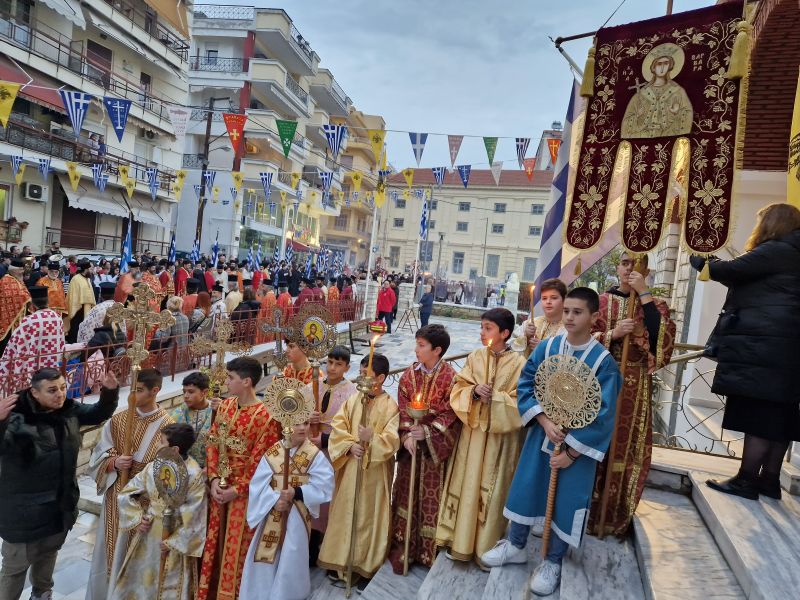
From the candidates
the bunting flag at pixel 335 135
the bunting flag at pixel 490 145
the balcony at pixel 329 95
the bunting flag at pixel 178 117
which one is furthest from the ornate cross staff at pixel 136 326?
the balcony at pixel 329 95

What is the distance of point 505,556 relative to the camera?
332 centimetres

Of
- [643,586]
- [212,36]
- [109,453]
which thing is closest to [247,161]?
[212,36]

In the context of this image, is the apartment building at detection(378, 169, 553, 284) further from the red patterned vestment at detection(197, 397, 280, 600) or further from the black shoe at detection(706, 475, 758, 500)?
the red patterned vestment at detection(197, 397, 280, 600)

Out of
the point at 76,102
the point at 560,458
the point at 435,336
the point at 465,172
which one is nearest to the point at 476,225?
the point at 465,172

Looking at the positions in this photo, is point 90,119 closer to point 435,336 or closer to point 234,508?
point 234,508

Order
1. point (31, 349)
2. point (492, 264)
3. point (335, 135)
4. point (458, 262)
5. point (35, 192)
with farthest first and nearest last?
point (458, 262) → point (492, 264) → point (35, 192) → point (335, 135) → point (31, 349)

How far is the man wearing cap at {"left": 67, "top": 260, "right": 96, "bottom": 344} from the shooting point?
32.1 feet

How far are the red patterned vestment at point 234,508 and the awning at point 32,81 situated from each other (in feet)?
56.2

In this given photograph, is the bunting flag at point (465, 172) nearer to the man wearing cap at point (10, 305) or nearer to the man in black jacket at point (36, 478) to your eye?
the man wearing cap at point (10, 305)

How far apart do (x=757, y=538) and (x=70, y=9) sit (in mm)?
24398

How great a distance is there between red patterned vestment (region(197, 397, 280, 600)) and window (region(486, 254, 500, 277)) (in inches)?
1996

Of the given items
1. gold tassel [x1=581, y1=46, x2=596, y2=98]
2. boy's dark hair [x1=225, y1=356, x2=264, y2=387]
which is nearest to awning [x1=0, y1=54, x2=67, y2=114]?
boy's dark hair [x1=225, y1=356, x2=264, y2=387]

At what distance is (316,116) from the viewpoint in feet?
125

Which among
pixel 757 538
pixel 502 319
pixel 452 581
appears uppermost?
pixel 502 319
